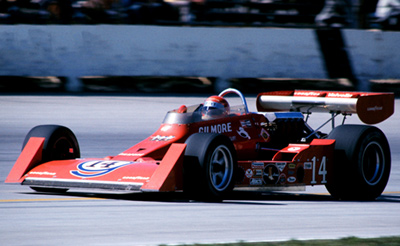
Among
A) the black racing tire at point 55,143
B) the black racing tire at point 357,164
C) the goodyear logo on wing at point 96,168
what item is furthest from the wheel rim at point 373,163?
the black racing tire at point 55,143

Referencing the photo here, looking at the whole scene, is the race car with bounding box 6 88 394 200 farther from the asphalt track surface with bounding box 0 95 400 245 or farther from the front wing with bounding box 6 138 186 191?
the asphalt track surface with bounding box 0 95 400 245

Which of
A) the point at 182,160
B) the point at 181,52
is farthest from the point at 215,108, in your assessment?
the point at 181,52

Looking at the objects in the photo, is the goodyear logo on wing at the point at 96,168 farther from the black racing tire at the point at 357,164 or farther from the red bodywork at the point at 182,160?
the black racing tire at the point at 357,164

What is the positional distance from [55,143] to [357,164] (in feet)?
11.7

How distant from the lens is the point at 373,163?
976 cm

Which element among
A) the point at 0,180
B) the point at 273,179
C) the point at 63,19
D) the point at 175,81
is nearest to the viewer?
the point at 273,179

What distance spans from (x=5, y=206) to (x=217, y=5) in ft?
47.2

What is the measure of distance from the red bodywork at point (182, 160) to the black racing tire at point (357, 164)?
0.13m

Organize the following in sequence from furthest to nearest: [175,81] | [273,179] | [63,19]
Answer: [175,81] → [63,19] → [273,179]

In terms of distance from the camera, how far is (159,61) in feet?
65.8

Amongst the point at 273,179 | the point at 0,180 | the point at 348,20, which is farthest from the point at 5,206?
the point at 348,20

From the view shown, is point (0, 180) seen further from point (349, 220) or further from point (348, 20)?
point (348, 20)

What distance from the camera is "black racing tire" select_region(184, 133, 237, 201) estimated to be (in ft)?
26.3

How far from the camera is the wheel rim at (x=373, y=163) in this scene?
379 inches
